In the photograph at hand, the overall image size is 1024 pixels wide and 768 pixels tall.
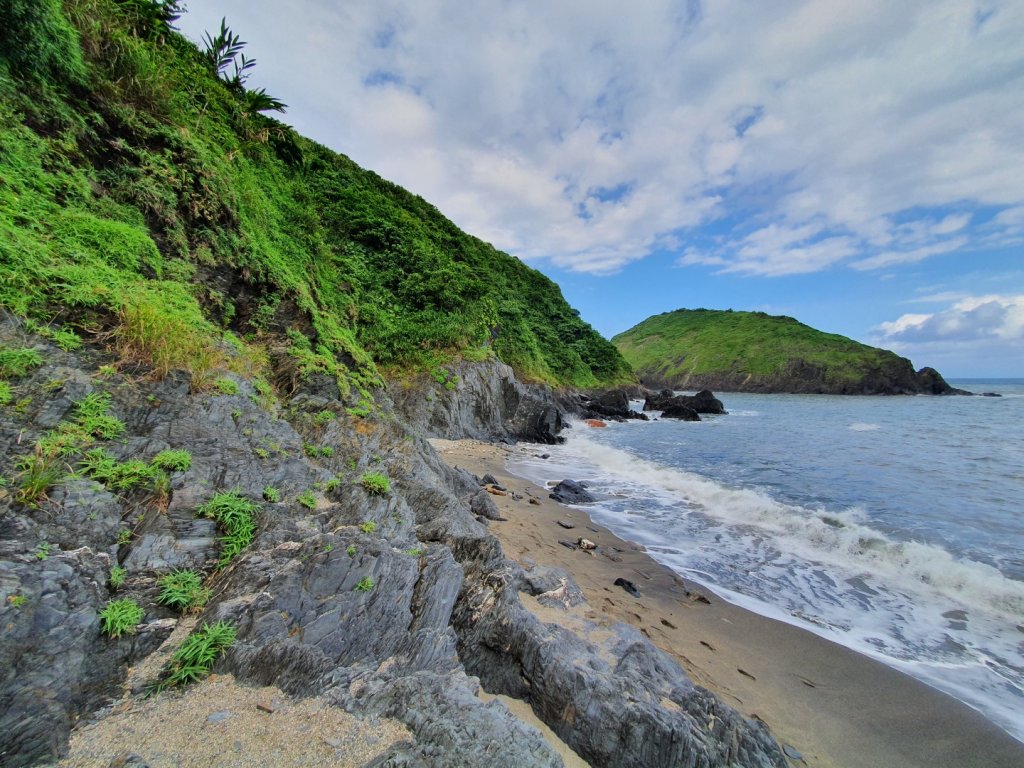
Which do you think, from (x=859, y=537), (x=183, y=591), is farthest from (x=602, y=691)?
(x=859, y=537)

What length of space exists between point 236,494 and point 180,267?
13.5 ft

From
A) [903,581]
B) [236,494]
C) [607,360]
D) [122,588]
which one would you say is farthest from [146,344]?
[607,360]

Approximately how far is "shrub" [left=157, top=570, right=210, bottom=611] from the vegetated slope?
99.3 m

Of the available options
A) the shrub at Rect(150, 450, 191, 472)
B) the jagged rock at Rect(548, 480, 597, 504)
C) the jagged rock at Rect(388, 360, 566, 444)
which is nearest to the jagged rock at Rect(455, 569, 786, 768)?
the shrub at Rect(150, 450, 191, 472)

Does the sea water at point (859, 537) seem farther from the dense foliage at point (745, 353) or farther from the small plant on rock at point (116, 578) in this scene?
the dense foliage at point (745, 353)

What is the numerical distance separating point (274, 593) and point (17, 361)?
10.1ft

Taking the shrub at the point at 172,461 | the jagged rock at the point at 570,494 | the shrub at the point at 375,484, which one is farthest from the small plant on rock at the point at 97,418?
the jagged rock at the point at 570,494

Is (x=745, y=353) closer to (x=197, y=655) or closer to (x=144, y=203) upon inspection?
(x=144, y=203)

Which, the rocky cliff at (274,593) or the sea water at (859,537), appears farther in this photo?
the sea water at (859,537)

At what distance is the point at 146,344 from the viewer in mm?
4453

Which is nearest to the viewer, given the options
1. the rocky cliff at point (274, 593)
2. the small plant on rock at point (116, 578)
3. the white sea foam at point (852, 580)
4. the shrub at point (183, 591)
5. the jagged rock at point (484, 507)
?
the rocky cliff at point (274, 593)

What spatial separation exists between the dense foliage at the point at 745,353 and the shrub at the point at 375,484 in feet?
319

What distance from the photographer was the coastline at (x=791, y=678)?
452 cm

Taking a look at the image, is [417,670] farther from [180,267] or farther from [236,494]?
[180,267]
